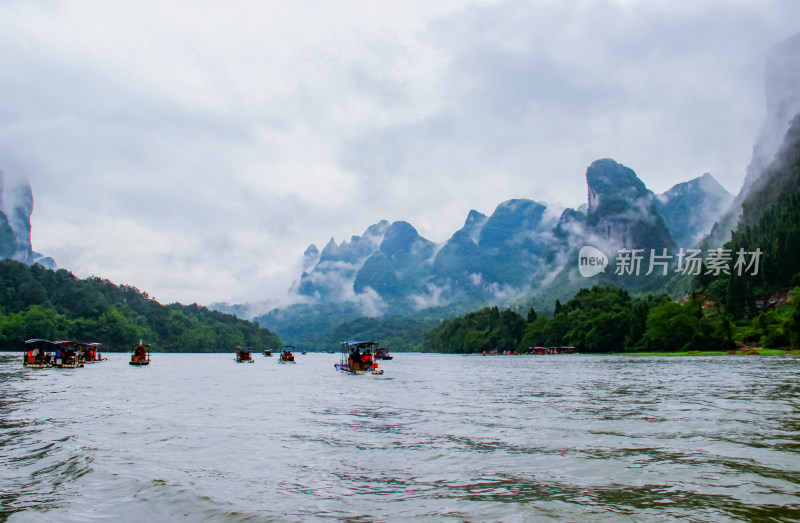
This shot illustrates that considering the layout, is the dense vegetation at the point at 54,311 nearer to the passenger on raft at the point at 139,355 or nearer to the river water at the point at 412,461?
the passenger on raft at the point at 139,355

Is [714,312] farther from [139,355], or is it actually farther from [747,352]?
[139,355]

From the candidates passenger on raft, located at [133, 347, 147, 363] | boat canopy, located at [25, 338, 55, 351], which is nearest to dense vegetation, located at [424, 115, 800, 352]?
passenger on raft, located at [133, 347, 147, 363]

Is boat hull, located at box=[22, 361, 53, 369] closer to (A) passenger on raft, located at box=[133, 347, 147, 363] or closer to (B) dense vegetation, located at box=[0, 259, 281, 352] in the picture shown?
(A) passenger on raft, located at box=[133, 347, 147, 363]

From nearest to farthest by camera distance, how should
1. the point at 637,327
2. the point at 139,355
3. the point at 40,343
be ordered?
1. the point at 40,343
2. the point at 139,355
3. the point at 637,327

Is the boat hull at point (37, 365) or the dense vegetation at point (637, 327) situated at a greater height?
the dense vegetation at point (637, 327)

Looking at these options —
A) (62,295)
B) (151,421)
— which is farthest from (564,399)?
(62,295)

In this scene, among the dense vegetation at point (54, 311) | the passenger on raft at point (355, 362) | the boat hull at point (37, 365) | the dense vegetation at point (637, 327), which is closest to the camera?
the passenger on raft at point (355, 362)

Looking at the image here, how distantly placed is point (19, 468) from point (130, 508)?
19.8 feet

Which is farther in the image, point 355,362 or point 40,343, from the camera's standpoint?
point 40,343

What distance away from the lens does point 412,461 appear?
1669 centimetres

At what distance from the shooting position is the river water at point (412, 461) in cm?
1183

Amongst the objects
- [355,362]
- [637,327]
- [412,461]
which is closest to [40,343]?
[355,362]

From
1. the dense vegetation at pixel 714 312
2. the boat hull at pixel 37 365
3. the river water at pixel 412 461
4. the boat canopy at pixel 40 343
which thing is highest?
the dense vegetation at pixel 714 312

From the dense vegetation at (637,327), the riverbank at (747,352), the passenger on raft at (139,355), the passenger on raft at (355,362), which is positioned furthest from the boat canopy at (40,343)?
the dense vegetation at (637,327)
